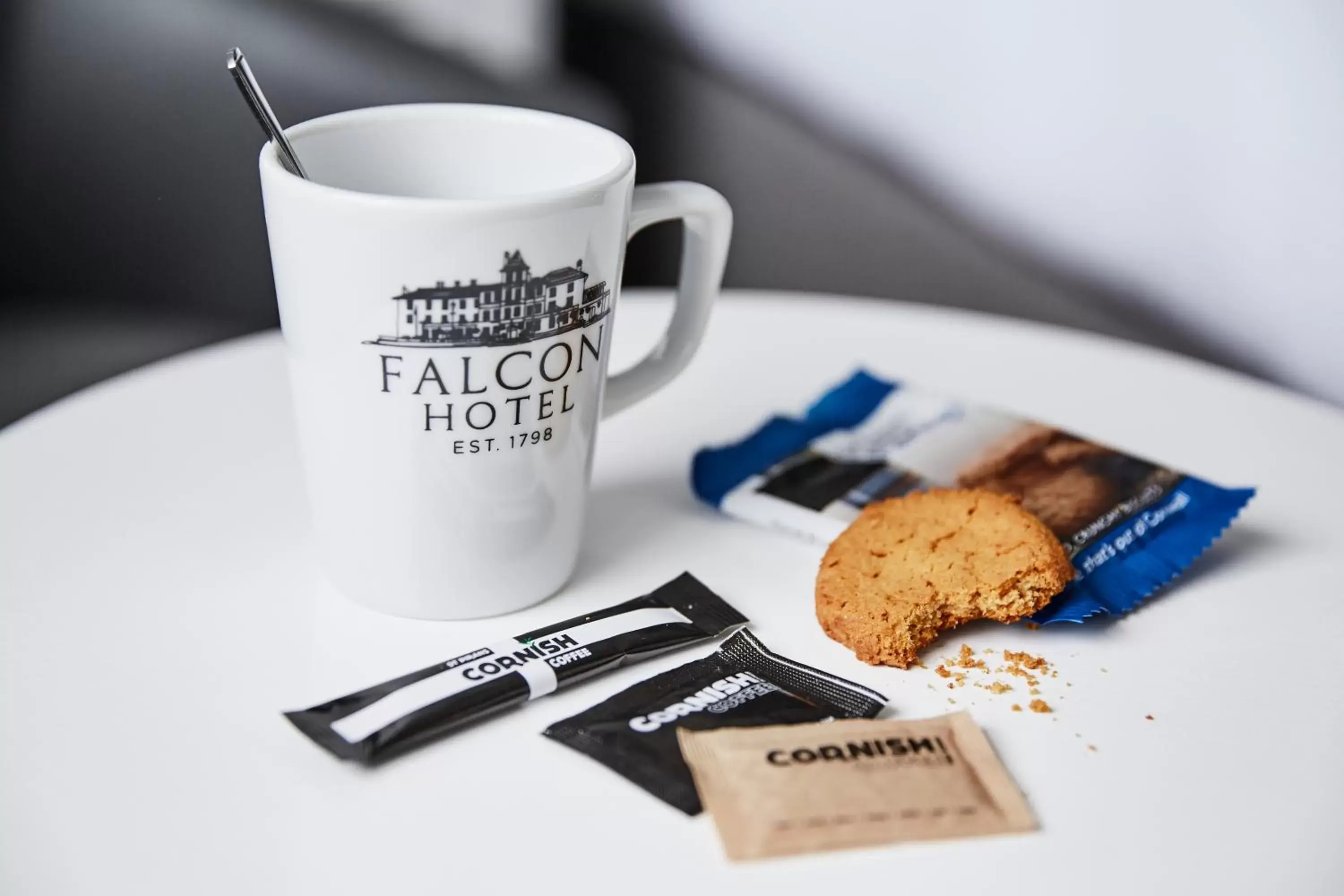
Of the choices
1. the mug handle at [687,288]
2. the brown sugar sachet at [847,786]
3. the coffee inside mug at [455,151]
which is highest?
the coffee inside mug at [455,151]

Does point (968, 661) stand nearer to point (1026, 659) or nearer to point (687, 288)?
point (1026, 659)

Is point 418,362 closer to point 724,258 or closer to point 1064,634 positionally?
point 724,258

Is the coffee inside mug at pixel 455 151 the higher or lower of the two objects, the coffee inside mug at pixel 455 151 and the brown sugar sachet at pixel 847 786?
the higher

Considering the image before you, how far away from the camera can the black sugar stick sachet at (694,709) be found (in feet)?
1.45

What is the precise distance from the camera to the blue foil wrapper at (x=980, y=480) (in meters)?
0.57

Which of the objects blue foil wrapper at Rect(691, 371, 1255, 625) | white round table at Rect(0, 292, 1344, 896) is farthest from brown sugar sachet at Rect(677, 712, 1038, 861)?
blue foil wrapper at Rect(691, 371, 1255, 625)

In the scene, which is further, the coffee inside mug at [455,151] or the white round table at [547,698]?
the coffee inside mug at [455,151]

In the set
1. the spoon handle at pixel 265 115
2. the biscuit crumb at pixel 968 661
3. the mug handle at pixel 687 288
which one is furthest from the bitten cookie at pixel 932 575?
the spoon handle at pixel 265 115

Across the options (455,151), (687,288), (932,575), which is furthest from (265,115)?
(932,575)

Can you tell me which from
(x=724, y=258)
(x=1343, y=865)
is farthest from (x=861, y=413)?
(x=1343, y=865)

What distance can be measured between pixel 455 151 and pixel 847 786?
331mm

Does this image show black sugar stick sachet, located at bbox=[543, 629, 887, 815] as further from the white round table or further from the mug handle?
the mug handle

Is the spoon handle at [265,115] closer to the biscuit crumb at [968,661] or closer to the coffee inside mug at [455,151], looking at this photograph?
the coffee inside mug at [455,151]

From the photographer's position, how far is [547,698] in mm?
488
